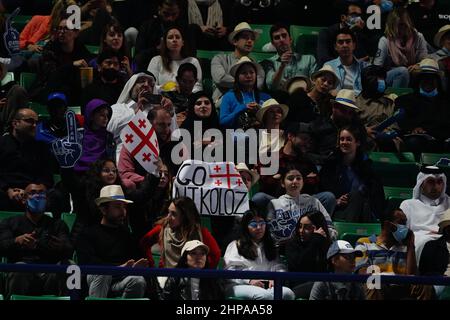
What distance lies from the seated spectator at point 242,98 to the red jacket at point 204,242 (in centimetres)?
185

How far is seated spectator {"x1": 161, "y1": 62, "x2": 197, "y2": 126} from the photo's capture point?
15393 millimetres

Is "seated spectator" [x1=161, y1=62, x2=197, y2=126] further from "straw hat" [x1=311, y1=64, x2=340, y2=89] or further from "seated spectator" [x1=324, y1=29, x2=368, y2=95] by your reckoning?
"seated spectator" [x1=324, y1=29, x2=368, y2=95]

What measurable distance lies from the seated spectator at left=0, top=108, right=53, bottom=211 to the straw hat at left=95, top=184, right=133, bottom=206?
2.48 ft

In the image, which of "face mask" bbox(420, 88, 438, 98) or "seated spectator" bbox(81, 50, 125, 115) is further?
"face mask" bbox(420, 88, 438, 98)

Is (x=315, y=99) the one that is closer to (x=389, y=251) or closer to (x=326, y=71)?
(x=326, y=71)

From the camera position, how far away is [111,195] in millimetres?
13773

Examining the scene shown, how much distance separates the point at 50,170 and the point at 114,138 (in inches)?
23.2

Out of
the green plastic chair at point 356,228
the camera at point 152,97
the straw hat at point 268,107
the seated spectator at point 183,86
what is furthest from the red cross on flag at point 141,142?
the green plastic chair at point 356,228

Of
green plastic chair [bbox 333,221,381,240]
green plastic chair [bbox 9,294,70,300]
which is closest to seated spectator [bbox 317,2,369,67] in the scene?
green plastic chair [bbox 333,221,381,240]

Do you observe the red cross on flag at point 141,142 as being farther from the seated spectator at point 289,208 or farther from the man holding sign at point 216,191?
the seated spectator at point 289,208

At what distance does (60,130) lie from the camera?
1484cm
